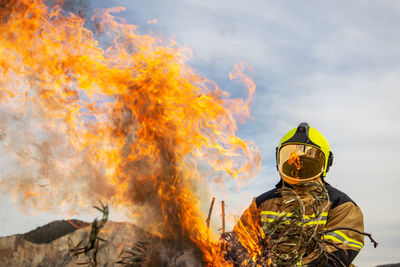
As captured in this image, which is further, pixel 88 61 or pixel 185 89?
pixel 88 61

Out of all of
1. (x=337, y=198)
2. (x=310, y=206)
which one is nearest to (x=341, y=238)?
(x=310, y=206)

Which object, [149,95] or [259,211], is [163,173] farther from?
[259,211]

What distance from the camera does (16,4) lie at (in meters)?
8.50

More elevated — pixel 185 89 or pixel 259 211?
pixel 185 89

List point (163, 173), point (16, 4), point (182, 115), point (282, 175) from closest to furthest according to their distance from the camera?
point (282, 175) < point (182, 115) < point (163, 173) < point (16, 4)

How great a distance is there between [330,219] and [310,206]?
352mm

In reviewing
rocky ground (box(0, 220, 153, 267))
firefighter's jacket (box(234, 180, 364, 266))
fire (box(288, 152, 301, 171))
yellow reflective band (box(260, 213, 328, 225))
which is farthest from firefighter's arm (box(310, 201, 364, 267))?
rocky ground (box(0, 220, 153, 267))

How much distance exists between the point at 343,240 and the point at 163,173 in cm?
394

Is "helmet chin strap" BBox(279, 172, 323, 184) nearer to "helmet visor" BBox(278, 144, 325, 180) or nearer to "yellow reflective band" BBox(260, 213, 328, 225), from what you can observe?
"helmet visor" BBox(278, 144, 325, 180)

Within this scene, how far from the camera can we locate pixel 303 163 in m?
6.22

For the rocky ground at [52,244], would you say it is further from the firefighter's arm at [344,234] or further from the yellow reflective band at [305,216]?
the firefighter's arm at [344,234]

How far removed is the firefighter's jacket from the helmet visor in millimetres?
275

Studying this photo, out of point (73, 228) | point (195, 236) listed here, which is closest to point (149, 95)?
point (195, 236)

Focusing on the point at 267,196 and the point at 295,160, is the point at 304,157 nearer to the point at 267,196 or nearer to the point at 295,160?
the point at 295,160
